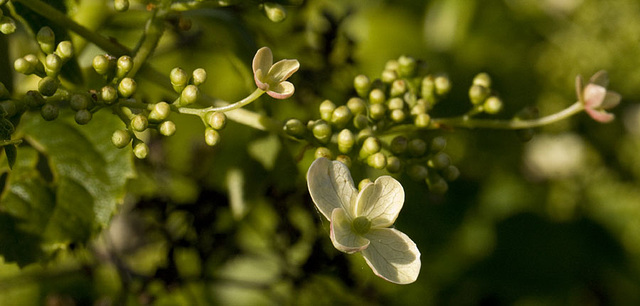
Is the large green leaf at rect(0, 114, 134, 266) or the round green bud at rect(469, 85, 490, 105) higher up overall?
the round green bud at rect(469, 85, 490, 105)

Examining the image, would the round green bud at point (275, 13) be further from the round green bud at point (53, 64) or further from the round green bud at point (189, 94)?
the round green bud at point (53, 64)

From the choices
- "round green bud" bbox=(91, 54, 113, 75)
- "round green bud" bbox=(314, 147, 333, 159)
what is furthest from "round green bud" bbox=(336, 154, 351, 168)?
"round green bud" bbox=(91, 54, 113, 75)

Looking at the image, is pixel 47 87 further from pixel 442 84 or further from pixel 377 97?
pixel 442 84

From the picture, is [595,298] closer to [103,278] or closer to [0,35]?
Result: [103,278]

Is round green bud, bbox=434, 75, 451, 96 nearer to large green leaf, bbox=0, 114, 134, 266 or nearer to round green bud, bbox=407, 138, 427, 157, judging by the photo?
round green bud, bbox=407, 138, 427, 157

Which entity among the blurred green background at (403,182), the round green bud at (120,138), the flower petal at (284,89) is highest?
the flower petal at (284,89)

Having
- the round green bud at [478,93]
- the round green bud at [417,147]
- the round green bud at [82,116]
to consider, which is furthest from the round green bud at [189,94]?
the round green bud at [478,93]

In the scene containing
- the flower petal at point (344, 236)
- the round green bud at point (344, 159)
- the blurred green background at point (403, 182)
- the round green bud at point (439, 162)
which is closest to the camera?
the flower petal at point (344, 236)

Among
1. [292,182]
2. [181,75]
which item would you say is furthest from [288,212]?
[181,75]
